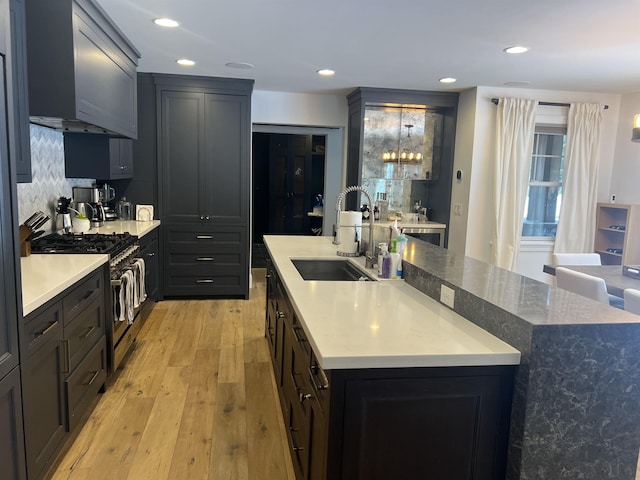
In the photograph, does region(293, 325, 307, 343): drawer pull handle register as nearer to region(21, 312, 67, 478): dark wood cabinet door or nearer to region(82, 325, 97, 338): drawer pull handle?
region(21, 312, 67, 478): dark wood cabinet door

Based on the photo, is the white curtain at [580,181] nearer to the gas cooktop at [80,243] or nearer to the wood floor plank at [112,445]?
the gas cooktop at [80,243]

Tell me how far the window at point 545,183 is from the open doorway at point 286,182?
4.01 m

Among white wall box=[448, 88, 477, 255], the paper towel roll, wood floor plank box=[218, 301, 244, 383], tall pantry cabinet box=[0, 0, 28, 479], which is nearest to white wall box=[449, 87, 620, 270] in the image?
white wall box=[448, 88, 477, 255]

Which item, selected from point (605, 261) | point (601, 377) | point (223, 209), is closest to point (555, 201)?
point (605, 261)

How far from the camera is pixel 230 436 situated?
2.60 meters

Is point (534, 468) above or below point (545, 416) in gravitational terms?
below

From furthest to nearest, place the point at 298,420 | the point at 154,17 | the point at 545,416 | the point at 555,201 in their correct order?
the point at 555,201 < the point at 154,17 < the point at 298,420 < the point at 545,416

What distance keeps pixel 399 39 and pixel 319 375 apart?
2612 mm

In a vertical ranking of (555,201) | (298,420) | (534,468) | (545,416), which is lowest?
(298,420)

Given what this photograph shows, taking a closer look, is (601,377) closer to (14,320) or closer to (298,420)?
(298,420)

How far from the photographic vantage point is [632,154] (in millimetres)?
5086

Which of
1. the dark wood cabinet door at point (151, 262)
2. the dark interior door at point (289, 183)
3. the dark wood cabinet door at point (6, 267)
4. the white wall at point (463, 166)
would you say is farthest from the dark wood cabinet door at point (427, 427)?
the dark interior door at point (289, 183)

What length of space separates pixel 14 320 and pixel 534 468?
1.87m

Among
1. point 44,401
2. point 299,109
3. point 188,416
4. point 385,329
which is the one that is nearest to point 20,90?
point 44,401
